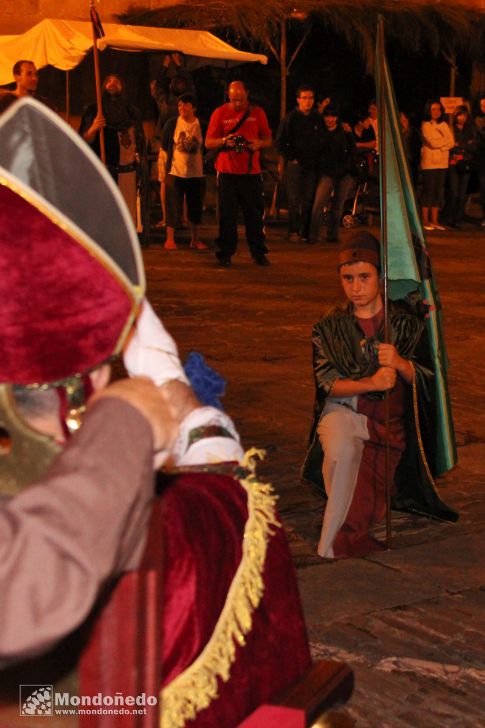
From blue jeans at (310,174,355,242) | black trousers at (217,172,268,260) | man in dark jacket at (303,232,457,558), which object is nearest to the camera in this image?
man in dark jacket at (303,232,457,558)

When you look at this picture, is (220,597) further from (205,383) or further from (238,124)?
(238,124)

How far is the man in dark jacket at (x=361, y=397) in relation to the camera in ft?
17.4

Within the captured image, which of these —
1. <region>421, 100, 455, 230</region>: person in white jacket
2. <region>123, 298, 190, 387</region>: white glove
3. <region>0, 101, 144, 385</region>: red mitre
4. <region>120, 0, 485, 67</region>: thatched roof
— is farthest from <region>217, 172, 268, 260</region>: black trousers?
<region>0, 101, 144, 385</region>: red mitre

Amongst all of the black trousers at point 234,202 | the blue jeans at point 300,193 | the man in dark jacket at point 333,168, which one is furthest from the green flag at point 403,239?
the blue jeans at point 300,193

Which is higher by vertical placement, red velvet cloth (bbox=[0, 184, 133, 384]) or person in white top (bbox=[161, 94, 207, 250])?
red velvet cloth (bbox=[0, 184, 133, 384])

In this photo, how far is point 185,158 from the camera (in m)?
14.3

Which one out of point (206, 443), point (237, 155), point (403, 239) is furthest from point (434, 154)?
point (206, 443)

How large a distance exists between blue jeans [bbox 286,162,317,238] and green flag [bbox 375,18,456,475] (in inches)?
404

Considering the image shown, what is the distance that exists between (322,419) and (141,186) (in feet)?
32.1

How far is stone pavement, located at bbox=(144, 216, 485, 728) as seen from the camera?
4.14 meters

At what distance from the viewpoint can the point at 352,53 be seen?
23.4m

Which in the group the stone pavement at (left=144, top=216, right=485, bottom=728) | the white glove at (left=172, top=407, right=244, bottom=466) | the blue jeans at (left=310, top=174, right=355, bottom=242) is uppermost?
the white glove at (left=172, top=407, right=244, bottom=466)

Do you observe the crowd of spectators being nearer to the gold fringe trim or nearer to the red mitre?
the gold fringe trim

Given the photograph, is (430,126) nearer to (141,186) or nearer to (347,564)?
(141,186)
